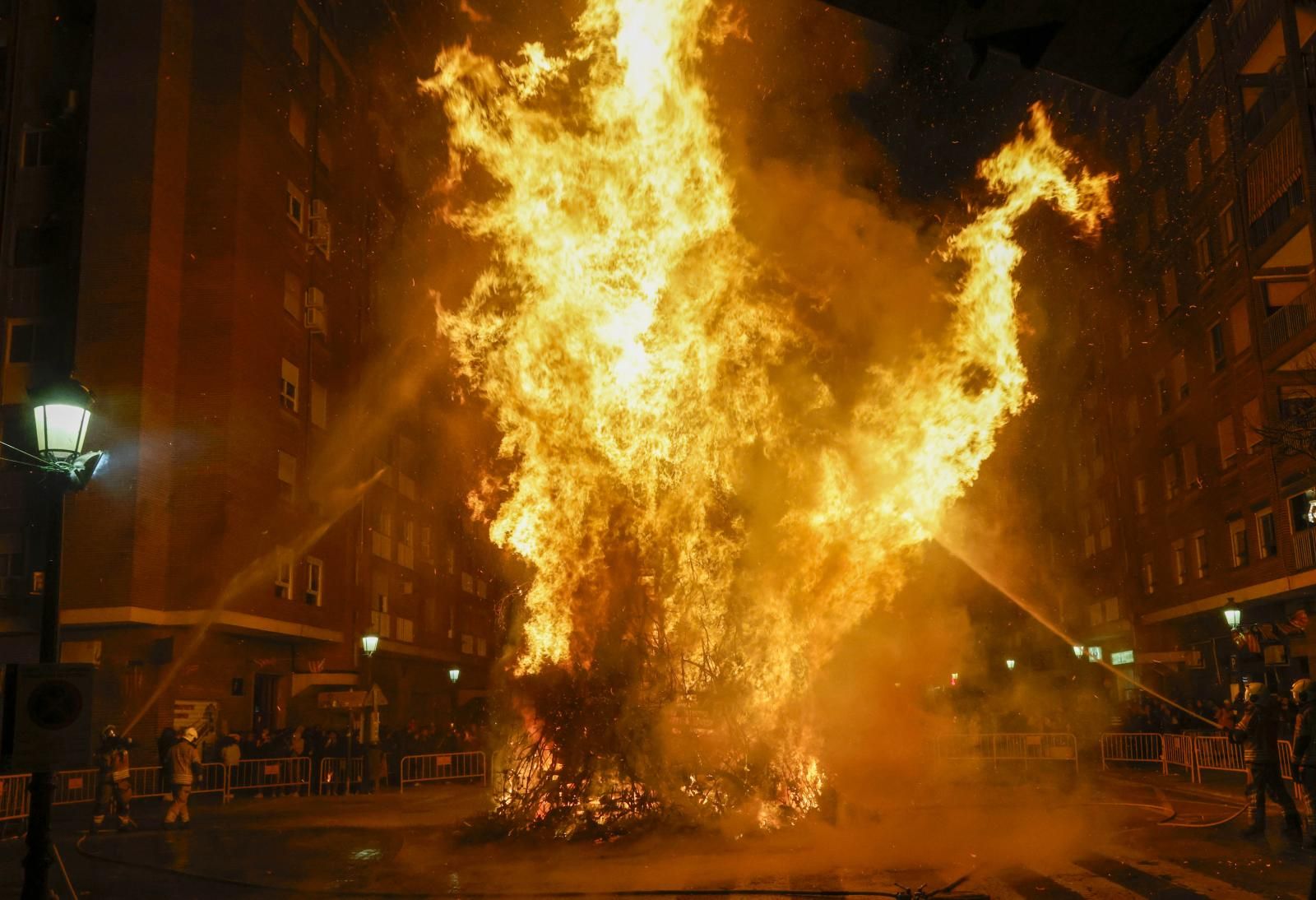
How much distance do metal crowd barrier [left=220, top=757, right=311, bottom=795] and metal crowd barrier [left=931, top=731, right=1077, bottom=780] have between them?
→ 524 inches

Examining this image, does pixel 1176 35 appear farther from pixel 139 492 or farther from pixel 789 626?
pixel 139 492

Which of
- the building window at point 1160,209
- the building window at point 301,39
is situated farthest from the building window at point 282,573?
the building window at point 1160,209

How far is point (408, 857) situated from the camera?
12781 mm

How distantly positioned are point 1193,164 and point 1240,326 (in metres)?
6.22

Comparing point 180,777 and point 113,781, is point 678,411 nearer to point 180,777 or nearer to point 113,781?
point 180,777

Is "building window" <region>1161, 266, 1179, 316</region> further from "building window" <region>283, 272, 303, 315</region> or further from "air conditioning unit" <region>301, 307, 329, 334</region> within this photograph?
"building window" <region>283, 272, 303, 315</region>

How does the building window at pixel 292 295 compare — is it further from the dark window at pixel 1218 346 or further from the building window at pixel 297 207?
the dark window at pixel 1218 346

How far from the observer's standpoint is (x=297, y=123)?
32688 millimetres

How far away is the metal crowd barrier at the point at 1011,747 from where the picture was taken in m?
22.1

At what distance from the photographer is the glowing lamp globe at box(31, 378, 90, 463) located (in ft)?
28.1

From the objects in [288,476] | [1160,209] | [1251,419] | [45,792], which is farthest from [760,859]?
[1160,209]

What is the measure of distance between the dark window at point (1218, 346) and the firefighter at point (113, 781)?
30.7m

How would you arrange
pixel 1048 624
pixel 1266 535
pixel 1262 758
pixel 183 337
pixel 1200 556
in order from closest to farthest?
1. pixel 1262 758
2. pixel 183 337
3. pixel 1266 535
4. pixel 1200 556
5. pixel 1048 624

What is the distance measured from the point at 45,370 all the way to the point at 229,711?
32.5 ft
